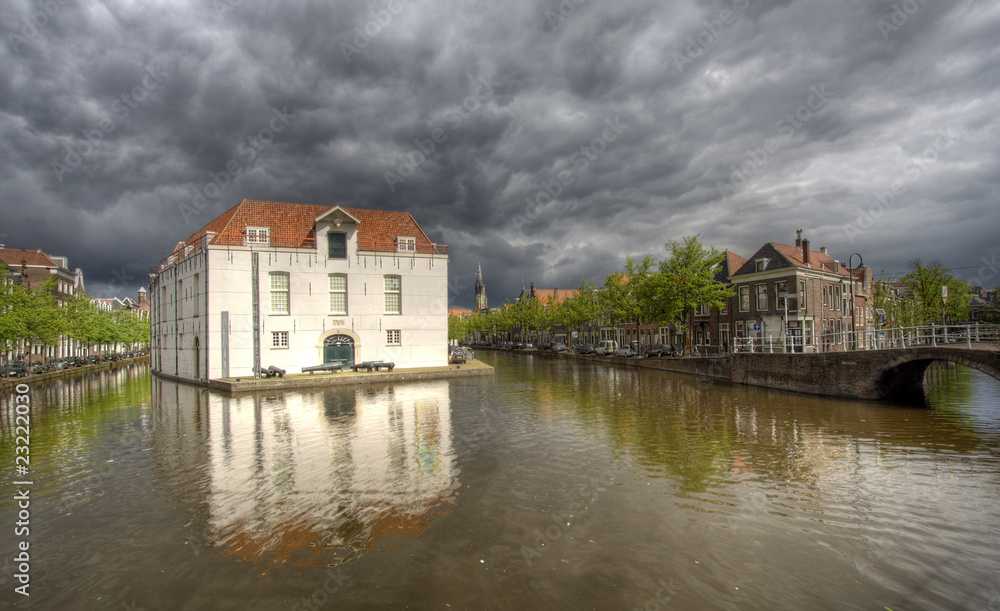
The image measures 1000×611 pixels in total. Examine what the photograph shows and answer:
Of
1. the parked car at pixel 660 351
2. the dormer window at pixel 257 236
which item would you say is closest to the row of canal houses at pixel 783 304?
the parked car at pixel 660 351

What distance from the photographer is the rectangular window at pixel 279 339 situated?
36.9 m

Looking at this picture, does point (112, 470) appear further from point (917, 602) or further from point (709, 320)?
point (709, 320)

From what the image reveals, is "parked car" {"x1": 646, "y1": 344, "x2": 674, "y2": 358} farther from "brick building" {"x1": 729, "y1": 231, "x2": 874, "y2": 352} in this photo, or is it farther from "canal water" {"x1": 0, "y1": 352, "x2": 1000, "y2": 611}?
"canal water" {"x1": 0, "y1": 352, "x2": 1000, "y2": 611}

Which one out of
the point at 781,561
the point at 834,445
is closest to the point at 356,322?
the point at 834,445

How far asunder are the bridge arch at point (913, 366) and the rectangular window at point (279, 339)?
38644 millimetres

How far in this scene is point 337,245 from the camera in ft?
130

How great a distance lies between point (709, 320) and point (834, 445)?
145 ft

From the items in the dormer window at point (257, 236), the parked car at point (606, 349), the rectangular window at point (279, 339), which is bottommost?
the parked car at point (606, 349)

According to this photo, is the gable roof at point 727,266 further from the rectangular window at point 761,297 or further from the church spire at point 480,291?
the church spire at point 480,291

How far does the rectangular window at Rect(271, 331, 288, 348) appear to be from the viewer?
36.9 metres

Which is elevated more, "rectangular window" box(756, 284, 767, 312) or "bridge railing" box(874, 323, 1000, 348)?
"rectangular window" box(756, 284, 767, 312)

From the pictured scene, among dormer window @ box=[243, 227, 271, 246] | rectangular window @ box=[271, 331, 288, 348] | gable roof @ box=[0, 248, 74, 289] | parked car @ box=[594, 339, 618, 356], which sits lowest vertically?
parked car @ box=[594, 339, 618, 356]

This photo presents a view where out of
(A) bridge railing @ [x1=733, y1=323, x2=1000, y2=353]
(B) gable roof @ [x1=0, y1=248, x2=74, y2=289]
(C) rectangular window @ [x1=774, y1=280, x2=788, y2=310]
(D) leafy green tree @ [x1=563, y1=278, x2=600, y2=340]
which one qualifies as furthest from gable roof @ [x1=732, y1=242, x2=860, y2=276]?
(B) gable roof @ [x1=0, y1=248, x2=74, y2=289]

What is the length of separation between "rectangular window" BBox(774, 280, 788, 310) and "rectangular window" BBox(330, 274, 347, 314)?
134ft
